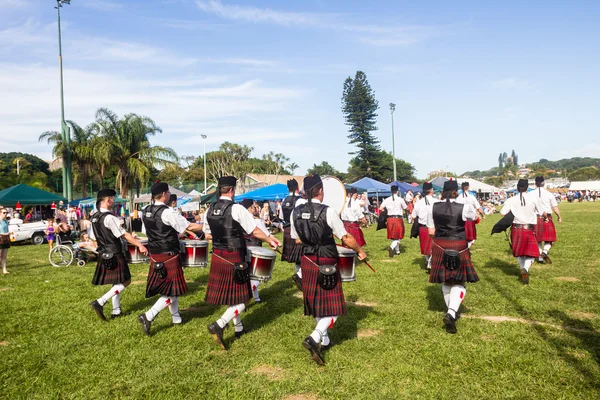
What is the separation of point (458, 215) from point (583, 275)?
169 inches

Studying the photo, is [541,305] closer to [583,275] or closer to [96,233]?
[583,275]

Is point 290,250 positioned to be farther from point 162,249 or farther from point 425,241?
point 425,241

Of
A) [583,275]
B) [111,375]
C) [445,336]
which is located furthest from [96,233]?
[583,275]

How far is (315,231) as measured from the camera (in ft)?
14.5

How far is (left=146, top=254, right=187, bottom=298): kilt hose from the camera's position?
5.39m

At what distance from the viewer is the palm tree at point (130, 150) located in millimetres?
27656

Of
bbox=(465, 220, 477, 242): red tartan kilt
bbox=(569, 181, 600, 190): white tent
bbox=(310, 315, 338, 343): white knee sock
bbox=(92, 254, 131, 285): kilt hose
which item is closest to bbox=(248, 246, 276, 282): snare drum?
bbox=(310, 315, 338, 343): white knee sock

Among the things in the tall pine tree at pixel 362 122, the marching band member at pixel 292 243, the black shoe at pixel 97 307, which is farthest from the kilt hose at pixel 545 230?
the tall pine tree at pixel 362 122

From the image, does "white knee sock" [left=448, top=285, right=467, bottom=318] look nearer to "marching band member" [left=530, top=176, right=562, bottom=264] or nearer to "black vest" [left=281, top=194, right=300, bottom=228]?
"black vest" [left=281, top=194, right=300, bottom=228]

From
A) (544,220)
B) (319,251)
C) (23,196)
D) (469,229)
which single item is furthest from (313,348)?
(23,196)

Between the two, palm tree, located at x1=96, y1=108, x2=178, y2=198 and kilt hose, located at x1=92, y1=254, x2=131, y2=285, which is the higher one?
palm tree, located at x1=96, y1=108, x2=178, y2=198

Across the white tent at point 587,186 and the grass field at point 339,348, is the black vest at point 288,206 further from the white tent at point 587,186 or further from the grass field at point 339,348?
the white tent at point 587,186

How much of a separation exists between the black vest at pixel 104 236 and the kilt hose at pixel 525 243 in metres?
6.67

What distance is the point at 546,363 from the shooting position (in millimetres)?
4098
